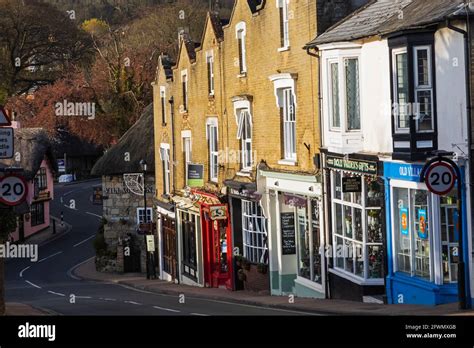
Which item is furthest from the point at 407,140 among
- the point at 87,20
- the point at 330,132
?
the point at 87,20

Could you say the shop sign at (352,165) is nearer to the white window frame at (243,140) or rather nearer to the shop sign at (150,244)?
the white window frame at (243,140)

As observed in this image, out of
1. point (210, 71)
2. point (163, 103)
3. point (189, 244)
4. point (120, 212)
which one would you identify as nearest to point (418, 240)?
point (210, 71)

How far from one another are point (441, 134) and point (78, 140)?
6663 centimetres

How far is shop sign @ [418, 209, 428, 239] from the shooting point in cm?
2030

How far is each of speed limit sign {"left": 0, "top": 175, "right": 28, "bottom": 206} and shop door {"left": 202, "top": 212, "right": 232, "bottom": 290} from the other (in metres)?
16.8

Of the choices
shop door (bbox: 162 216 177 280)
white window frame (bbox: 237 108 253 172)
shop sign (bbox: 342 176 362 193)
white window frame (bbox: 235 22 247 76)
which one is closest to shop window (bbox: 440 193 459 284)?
shop sign (bbox: 342 176 362 193)

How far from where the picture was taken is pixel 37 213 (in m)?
64.6

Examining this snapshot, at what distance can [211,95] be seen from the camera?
3456 centimetres

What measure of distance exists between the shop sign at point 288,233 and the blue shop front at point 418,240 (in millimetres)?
6038

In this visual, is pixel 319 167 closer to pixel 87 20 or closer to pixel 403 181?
pixel 403 181

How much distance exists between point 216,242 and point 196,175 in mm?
3098

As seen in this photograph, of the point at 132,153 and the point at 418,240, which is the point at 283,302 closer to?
the point at 418,240

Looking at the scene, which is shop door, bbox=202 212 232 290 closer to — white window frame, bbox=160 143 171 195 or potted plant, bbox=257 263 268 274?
potted plant, bbox=257 263 268 274

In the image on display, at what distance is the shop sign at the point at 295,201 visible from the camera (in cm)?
2642
